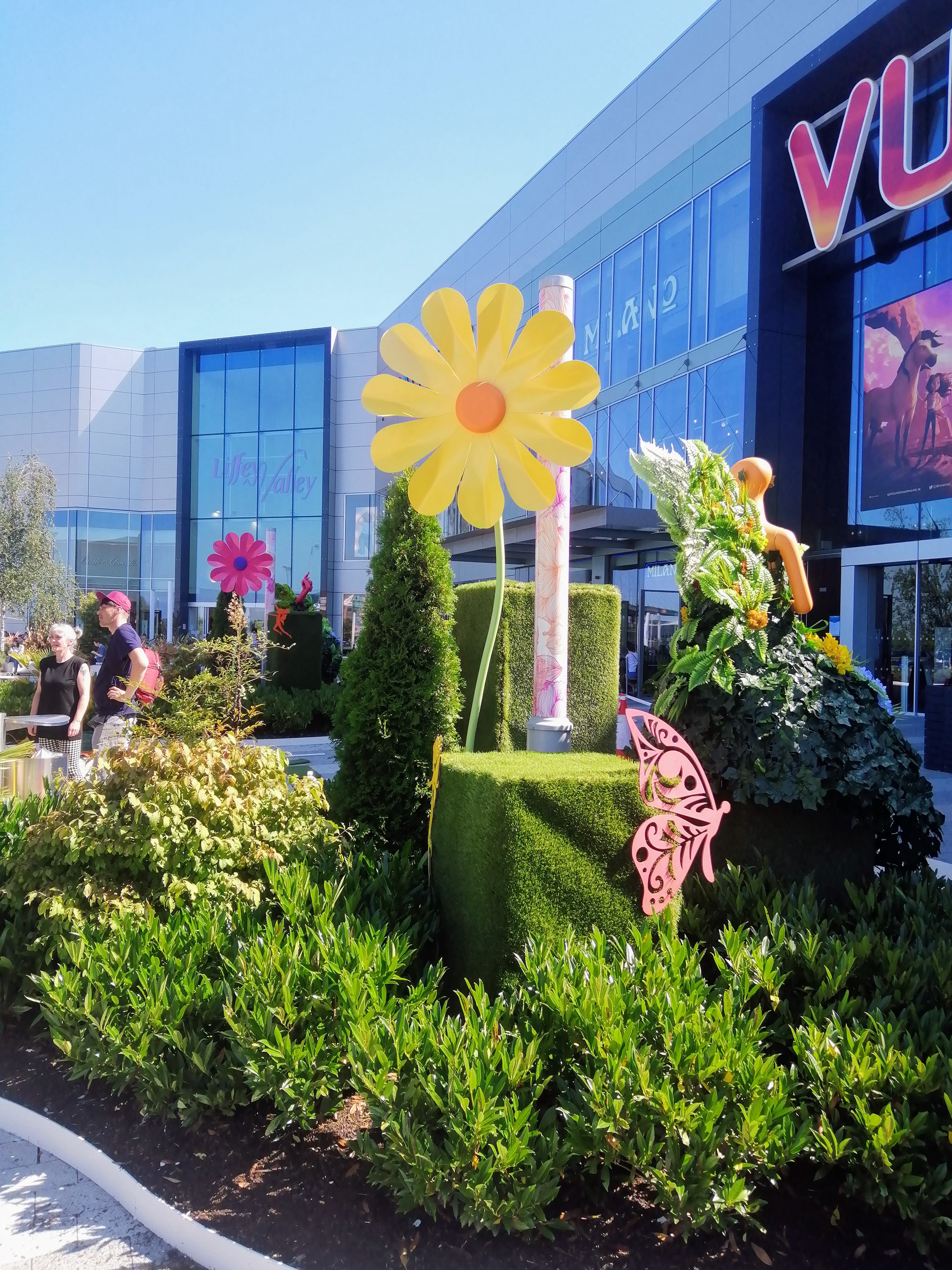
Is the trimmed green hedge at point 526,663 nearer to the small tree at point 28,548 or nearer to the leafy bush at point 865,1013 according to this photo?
the leafy bush at point 865,1013

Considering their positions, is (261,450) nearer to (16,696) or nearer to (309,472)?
(309,472)

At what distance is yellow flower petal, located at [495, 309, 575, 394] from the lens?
12.8 ft

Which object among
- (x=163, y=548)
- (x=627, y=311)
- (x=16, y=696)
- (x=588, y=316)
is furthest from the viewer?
(x=163, y=548)

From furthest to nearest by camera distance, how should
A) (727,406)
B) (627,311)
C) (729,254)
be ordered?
(627,311) → (729,254) → (727,406)

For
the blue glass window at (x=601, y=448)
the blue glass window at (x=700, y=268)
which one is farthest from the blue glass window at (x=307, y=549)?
the blue glass window at (x=700, y=268)

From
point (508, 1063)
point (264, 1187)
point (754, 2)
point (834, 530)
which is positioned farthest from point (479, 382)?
point (754, 2)

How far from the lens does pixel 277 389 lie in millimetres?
36750

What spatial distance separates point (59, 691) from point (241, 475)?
31267 mm

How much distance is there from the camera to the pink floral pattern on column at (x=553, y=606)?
4.79 meters

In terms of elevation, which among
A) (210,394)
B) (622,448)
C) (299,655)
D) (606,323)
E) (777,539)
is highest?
(210,394)

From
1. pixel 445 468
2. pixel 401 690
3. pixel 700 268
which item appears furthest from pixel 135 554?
pixel 445 468

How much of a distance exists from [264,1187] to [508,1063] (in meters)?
0.86

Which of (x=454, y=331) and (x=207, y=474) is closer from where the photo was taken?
(x=454, y=331)

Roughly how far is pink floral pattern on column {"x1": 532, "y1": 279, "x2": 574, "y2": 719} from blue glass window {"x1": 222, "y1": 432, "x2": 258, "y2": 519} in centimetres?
3327
